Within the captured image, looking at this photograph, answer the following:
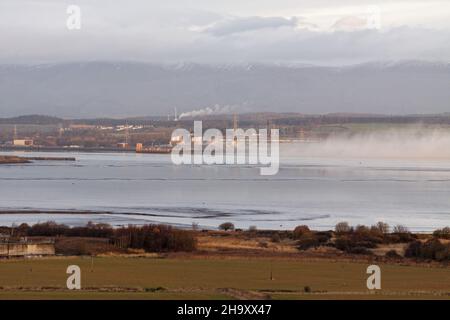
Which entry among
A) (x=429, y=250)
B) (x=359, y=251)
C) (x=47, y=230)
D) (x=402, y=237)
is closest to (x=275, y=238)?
(x=359, y=251)

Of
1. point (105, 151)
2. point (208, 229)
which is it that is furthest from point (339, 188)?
point (105, 151)

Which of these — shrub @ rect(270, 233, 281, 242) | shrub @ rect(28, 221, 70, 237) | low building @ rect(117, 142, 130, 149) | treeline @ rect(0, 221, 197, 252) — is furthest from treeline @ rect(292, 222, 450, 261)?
low building @ rect(117, 142, 130, 149)

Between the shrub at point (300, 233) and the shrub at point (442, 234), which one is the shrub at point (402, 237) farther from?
the shrub at point (300, 233)

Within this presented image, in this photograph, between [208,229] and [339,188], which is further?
[339,188]

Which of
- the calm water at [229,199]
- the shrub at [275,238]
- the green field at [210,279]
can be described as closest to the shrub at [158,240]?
the shrub at [275,238]
